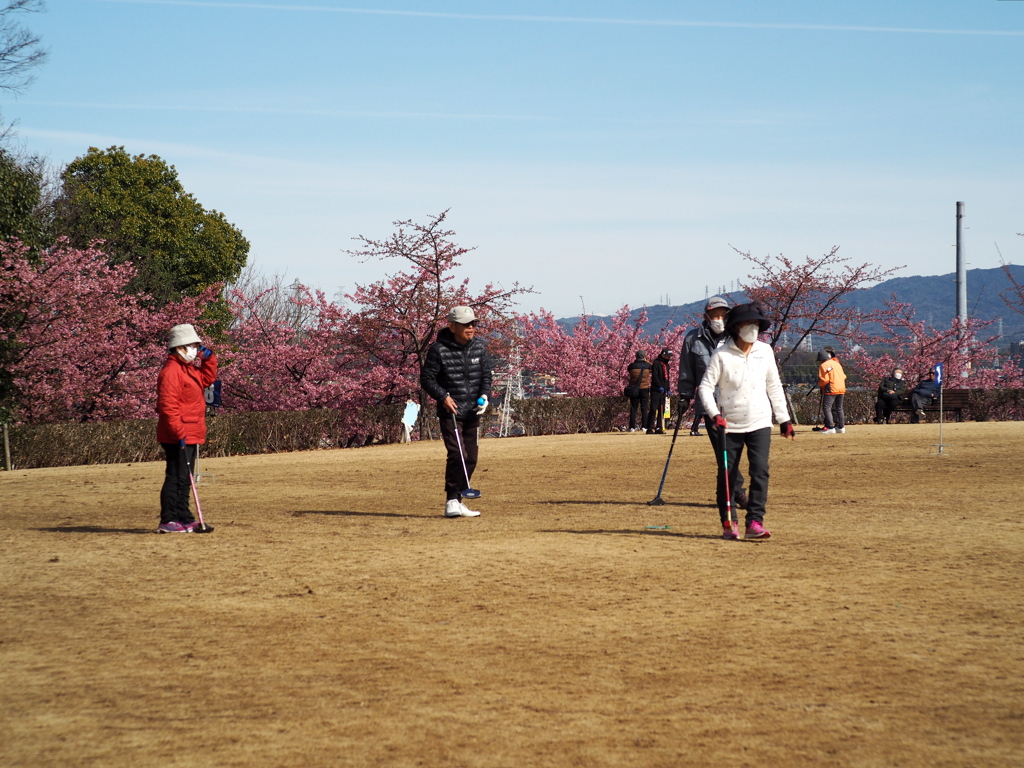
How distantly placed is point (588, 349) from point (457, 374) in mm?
30089

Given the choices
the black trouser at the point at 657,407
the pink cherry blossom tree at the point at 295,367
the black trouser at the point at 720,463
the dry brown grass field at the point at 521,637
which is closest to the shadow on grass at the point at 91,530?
the dry brown grass field at the point at 521,637

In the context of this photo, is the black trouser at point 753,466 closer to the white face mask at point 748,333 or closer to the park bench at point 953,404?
the white face mask at point 748,333

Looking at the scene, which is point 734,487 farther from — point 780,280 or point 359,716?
point 780,280

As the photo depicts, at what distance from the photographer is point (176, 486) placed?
925cm

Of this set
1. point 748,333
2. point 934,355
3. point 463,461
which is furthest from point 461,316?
point 934,355

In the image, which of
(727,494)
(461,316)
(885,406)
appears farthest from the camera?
(885,406)

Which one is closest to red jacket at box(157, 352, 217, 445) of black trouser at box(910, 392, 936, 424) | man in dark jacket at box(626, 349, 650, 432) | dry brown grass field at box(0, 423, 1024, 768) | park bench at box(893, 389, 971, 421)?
dry brown grass field at box(0, 423, 1024, 768)

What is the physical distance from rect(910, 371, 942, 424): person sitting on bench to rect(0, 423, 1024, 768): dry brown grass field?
20.2m

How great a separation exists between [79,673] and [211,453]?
1758 cm

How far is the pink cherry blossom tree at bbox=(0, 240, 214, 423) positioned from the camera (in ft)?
75.2

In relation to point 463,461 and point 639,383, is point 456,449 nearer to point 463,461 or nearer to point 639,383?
point 463,461

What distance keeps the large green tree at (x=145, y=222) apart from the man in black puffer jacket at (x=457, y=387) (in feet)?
90.1

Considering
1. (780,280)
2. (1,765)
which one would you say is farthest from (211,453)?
(780,280)

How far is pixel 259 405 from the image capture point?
102 ft
